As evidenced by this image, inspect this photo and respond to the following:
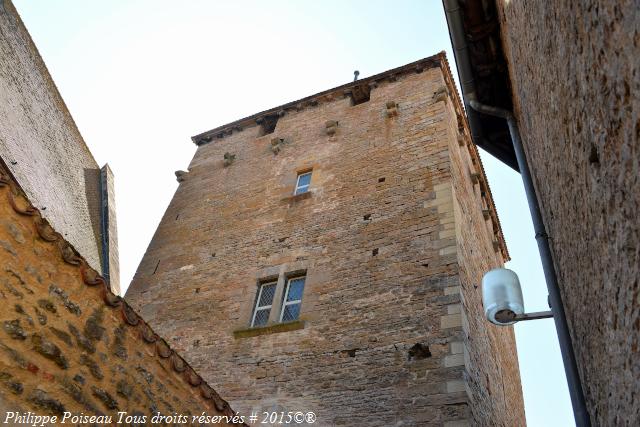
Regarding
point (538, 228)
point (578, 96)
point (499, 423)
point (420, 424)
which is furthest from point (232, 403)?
point (578, 96)

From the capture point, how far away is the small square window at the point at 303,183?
1030cm

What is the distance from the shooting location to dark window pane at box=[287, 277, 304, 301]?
8297 mm

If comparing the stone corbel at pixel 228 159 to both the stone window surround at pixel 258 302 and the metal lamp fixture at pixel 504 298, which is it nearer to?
A: the stone window surround at pixel 258 302

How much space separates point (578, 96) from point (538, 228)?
8.15ft

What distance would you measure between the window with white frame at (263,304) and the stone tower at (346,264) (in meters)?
0.02

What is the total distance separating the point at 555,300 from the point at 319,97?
881 centimetres

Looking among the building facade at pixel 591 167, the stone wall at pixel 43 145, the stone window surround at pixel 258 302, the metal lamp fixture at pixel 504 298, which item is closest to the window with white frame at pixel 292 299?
the stone window surround at pixel 258 302

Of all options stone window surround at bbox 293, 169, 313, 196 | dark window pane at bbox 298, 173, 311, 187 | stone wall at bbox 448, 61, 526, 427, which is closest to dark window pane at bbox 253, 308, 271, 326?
stone window surround at bbox 293, 169, 313, 196

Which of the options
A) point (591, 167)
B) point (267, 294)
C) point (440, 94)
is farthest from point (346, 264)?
point (591, 167)

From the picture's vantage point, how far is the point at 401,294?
728cm

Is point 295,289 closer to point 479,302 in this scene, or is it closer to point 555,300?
point 479,302

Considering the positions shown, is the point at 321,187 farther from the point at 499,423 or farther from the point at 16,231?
the point at 16,231

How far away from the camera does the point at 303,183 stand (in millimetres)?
10500

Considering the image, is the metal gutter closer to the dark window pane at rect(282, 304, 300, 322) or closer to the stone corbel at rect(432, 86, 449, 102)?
the stone corbel at rect(432, 86, 449, 102)
